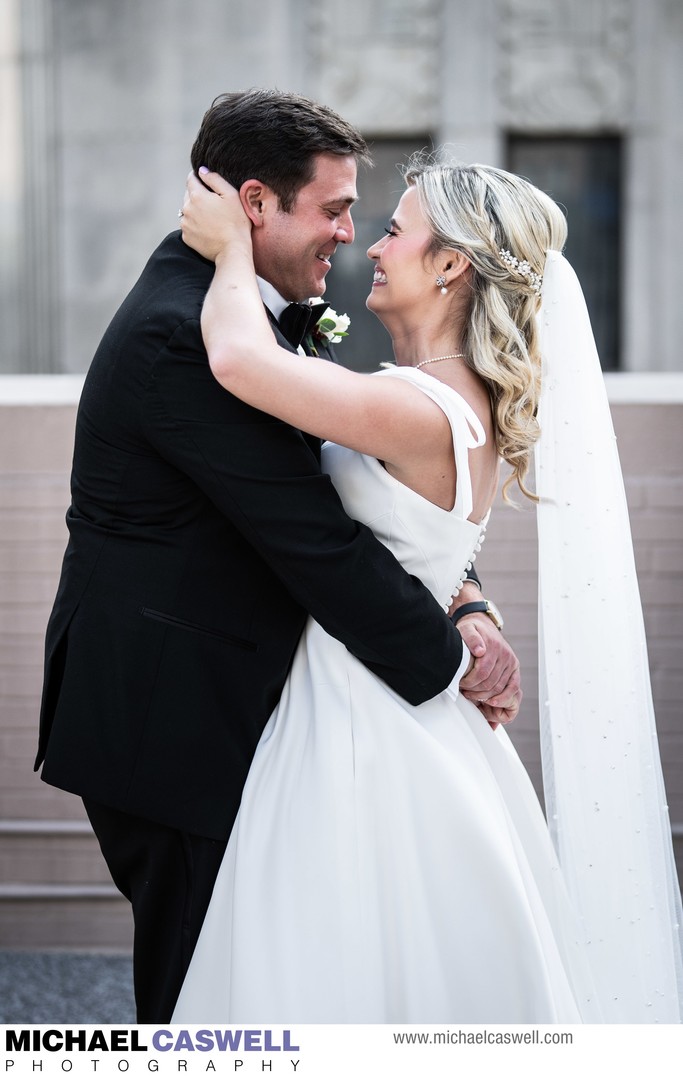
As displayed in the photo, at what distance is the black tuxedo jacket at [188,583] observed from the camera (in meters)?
1.92

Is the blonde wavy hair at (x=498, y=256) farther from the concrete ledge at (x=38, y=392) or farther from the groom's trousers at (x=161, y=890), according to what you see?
the concrete ledge at (x=38, y=392)

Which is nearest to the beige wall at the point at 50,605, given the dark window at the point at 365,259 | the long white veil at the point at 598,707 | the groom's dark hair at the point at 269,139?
the long white veil at the point at 598,707

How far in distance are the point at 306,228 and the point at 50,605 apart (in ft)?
7.32

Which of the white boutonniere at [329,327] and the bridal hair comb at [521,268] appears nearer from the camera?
the bridal hair comb at [521,268]

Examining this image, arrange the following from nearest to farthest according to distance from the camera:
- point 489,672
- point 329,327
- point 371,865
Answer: point 371,865, point 489,672, point 329,327

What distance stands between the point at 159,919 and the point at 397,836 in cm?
50

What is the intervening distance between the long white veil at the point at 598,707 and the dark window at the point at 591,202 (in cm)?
662

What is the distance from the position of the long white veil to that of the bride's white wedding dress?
0.32 m

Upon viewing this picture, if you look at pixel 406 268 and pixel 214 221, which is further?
pixel 406 268

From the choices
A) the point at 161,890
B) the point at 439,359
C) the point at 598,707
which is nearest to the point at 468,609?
the point at 598,707

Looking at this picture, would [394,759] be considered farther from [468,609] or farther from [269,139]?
[269,139]

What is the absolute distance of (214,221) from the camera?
206cm

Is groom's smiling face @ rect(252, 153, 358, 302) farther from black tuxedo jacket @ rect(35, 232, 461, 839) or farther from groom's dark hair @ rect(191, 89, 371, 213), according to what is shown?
black tuxedo jacket @ rect(35, 232, 461, 839)

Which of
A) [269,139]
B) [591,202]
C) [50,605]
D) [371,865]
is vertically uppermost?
[269,139]
